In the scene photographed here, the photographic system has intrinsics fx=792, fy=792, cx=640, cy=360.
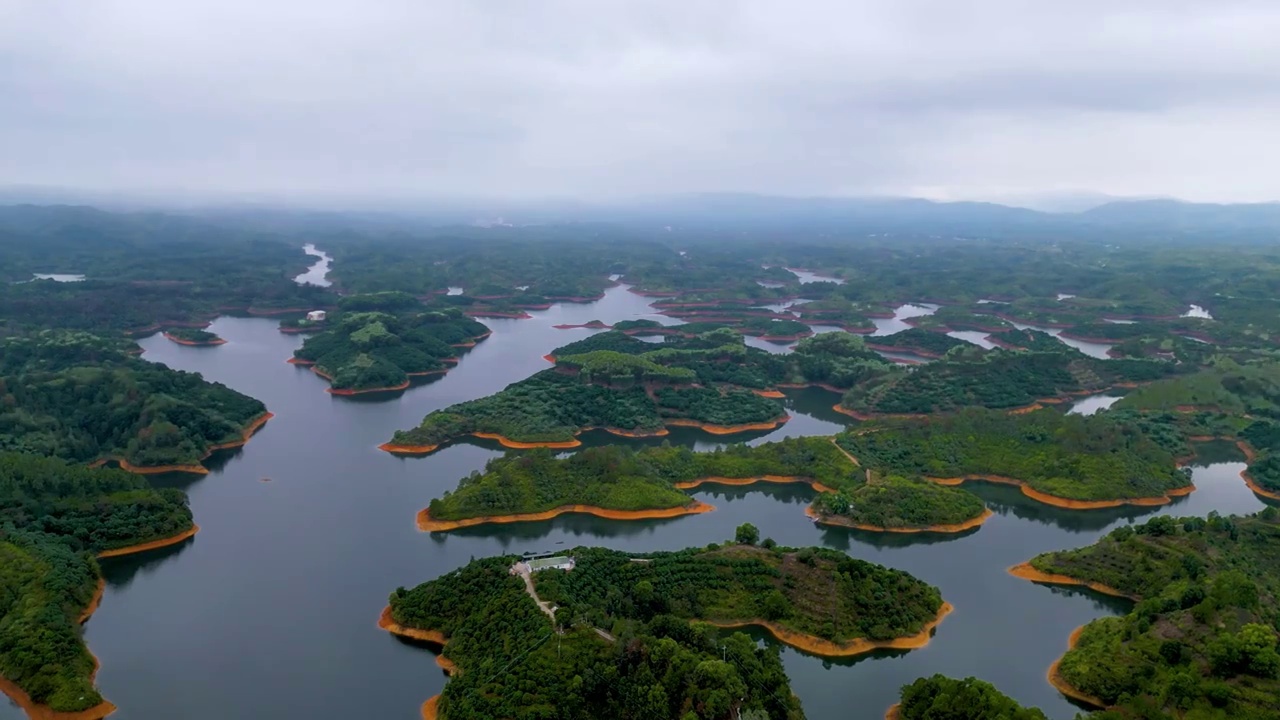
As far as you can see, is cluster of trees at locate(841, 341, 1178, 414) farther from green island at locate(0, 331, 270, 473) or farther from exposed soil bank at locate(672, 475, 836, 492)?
green island at locate(0, 331, 270, 473)

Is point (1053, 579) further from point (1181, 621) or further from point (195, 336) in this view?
point (195, 336)

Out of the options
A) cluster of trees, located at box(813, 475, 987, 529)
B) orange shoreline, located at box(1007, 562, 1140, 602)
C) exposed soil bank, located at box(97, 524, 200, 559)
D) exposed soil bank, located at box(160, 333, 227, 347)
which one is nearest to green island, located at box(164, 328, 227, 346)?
exposed soil bank, located at box(160, 333, 227, 347)

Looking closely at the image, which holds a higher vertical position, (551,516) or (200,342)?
(551,516)

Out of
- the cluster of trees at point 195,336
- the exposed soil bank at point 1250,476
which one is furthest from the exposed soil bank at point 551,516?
the cluster of trees at point 195,336

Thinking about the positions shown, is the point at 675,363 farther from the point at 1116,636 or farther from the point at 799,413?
the point at 1116,636

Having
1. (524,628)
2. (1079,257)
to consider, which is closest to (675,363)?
(524,628)

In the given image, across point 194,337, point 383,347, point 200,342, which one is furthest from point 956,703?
point 194,337
